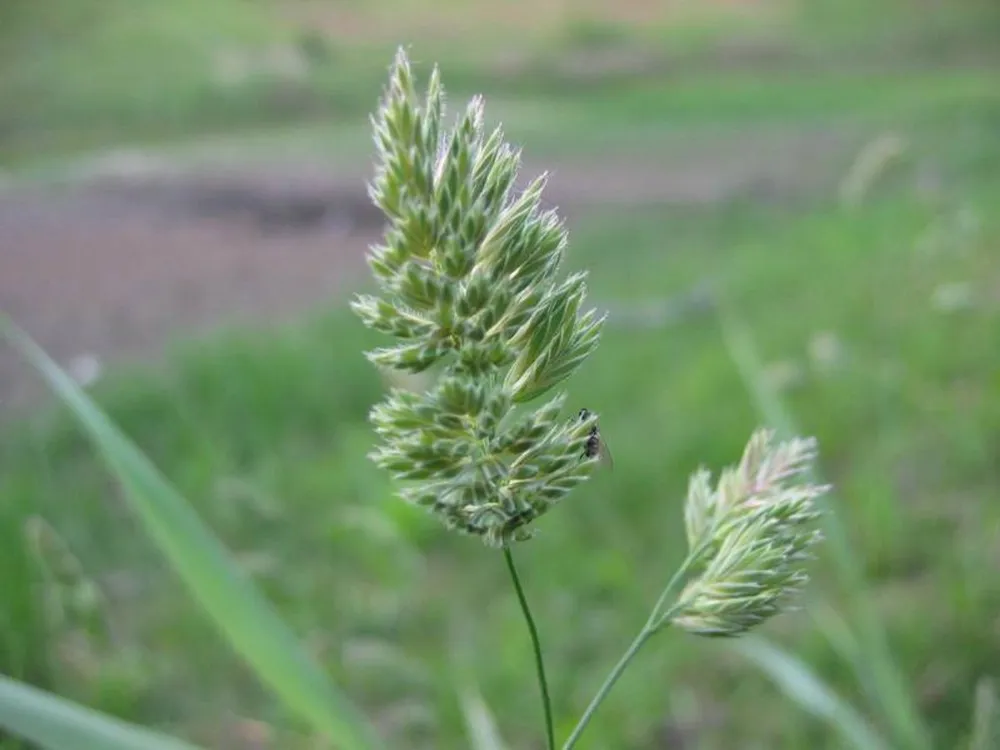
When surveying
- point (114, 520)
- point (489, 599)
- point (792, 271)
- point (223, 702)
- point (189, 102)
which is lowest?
point (223, 702)

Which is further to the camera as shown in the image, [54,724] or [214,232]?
[214,232]

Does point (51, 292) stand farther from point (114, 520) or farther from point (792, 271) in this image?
point (792, 271)

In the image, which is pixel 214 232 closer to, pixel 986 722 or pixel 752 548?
pixel 986 722

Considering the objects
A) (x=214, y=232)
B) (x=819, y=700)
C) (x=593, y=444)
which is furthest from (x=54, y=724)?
(x=214, y=232)

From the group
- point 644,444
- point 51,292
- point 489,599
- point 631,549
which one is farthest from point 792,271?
point 51,292

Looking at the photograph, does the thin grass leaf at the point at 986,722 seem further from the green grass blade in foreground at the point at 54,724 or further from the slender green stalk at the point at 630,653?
the green grass blade in foreground at the point at 54,724

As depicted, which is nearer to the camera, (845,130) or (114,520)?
(114,520)
